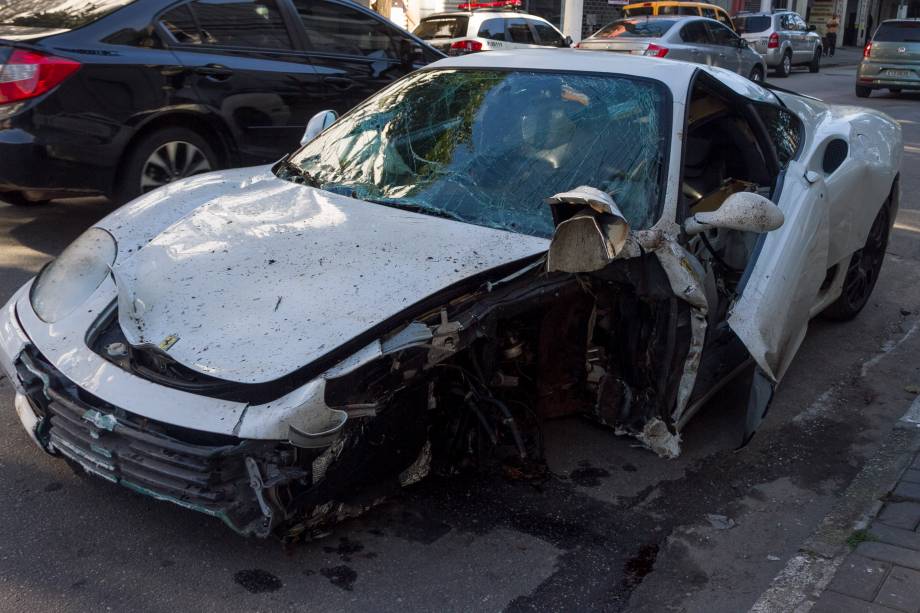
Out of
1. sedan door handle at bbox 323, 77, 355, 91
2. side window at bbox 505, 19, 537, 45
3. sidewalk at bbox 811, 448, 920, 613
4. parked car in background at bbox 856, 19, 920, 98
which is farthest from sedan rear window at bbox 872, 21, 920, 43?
sidewalk at bbox 811, 448, 920, 613

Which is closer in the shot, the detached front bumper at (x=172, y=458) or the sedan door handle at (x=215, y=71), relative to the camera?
the detached front bumper at (x=172, y=458)

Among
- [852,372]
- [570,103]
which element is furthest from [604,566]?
[852,372]

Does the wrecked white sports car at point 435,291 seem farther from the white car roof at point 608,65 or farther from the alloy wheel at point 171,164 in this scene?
the alloy wheel at point 171,164

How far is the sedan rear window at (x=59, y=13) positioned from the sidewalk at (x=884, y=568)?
17.5 feet

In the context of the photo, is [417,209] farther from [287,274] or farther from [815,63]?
[815,63]

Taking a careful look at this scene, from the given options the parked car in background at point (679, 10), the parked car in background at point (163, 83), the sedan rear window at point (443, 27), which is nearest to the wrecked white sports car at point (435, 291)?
the parked car in background at point (163, 83)

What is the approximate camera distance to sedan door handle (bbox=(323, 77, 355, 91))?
7.14 m

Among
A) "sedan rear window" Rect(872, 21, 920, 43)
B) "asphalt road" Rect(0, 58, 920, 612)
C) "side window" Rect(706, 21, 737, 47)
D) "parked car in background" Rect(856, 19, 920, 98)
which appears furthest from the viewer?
"sedan rear window" Rect(872, 21, 920, 43)

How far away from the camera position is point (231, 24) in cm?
671

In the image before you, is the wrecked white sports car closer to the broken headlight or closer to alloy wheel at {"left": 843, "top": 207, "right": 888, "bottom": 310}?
the broken headlight

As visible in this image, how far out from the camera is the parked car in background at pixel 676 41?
54.0ft

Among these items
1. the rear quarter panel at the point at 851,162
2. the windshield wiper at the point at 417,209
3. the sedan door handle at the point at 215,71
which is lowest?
the rear quarter panel at the point at 851,162

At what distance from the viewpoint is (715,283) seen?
12.9 feet

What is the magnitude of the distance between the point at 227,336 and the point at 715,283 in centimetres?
205
